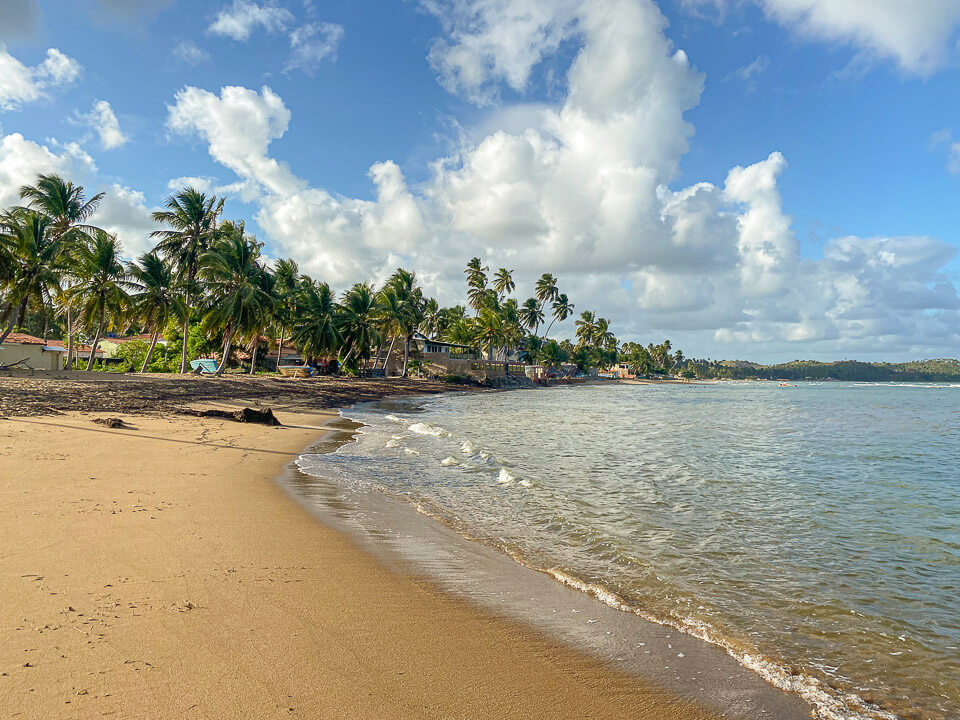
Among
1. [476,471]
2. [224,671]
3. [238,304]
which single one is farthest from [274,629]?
[238,304]

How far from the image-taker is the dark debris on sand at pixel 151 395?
53.0ft

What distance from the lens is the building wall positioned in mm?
36062

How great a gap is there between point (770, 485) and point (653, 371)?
16023 cm

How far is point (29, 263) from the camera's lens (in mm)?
26875

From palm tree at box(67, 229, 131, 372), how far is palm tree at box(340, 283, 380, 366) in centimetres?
1975

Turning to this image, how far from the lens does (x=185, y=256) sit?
38.2 metres

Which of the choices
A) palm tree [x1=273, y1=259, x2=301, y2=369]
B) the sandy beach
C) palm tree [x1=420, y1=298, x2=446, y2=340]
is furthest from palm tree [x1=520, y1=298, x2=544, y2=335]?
the sandy beach

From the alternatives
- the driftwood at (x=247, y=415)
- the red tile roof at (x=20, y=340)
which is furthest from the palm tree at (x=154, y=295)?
the driftwood at (x=247, y=415)

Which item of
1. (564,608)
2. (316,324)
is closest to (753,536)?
(564,608)

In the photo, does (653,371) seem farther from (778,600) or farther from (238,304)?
(778,600)

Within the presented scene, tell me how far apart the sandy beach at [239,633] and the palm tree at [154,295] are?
106 ft

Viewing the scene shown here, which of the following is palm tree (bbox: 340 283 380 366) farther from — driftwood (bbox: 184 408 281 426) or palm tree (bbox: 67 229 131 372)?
driftwood (bbox: 184 408 281 426)

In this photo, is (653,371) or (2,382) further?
(653,371)

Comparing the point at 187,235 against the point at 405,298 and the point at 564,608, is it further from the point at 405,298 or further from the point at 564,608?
the point at 564,608
